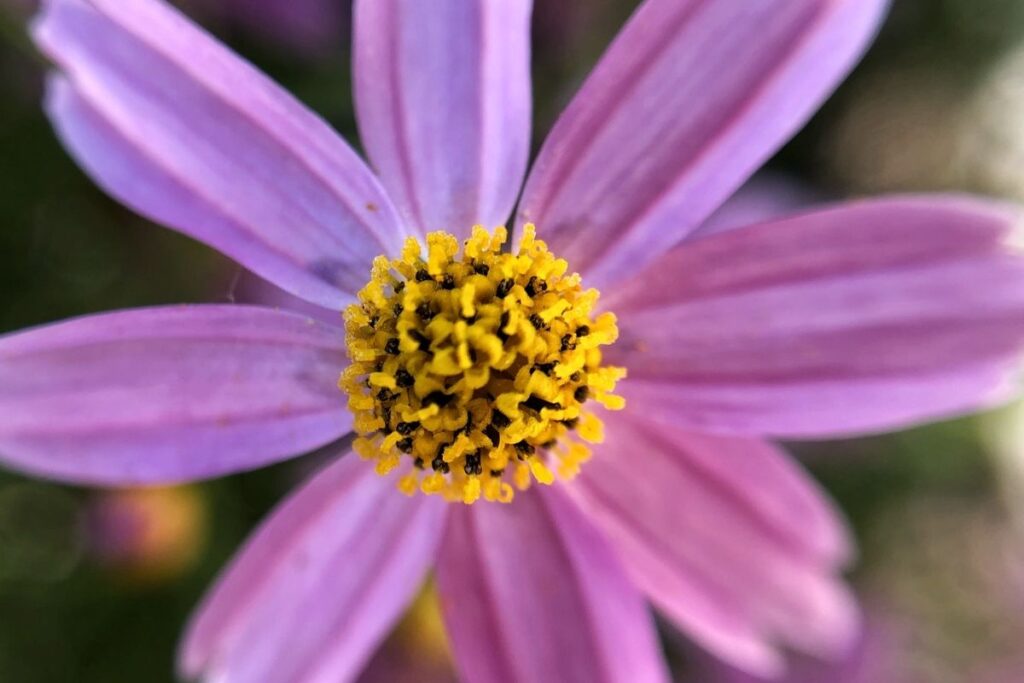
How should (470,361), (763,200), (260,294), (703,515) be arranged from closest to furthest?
(470,361), (703,515), (260,294), (763,200)

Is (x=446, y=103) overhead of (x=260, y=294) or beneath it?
overhead

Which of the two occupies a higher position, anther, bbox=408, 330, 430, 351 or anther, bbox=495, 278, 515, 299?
anther, bbox=495, 278, 515, 299

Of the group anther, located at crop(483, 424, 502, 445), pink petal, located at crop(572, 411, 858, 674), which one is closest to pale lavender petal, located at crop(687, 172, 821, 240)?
pink petal, located at crop(572, 411, 858, 674)

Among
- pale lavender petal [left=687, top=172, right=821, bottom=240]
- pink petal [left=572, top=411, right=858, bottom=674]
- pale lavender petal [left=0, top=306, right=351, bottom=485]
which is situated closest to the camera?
pale lavender petal [left=0, top=306, right=351, bottom=485]

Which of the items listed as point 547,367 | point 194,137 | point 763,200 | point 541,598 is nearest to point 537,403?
point 547,367

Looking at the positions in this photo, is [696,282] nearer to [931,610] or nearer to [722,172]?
[722,172]

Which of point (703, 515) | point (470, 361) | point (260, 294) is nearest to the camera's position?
point (470, 361)

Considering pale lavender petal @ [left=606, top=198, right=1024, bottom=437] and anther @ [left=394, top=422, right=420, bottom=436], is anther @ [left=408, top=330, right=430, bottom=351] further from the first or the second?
pale lavender petal @ [left=606, top=198, right=1024, bottom=437]

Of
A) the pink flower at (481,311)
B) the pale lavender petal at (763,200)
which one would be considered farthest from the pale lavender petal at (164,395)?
the pale lavender petal at (763,200)

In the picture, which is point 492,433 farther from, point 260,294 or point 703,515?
point 260,294
